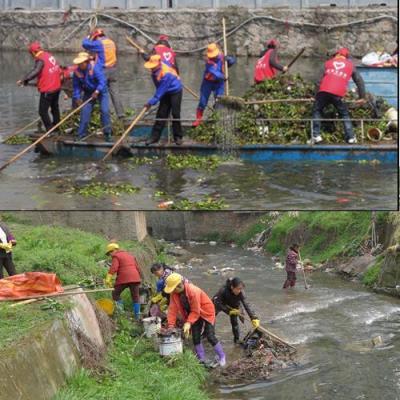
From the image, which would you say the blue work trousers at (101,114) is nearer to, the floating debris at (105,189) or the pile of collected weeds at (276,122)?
the pile of collected weeds at (276,122)

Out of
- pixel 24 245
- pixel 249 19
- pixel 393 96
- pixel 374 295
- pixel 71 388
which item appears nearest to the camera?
pixel 71 388

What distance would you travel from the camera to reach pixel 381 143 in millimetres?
15039

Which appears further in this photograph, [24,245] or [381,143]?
[381,143]

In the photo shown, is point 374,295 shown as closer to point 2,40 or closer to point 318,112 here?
point 318,112

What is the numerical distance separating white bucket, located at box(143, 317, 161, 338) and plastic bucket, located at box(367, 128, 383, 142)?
5512 mm

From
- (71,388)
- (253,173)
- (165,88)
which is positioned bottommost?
(71,388)

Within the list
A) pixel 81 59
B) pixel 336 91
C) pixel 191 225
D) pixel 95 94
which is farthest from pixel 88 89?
pixel 191 225

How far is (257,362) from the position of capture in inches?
410

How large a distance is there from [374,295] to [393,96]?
11.9 feet

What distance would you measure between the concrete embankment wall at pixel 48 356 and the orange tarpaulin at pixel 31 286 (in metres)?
0.24

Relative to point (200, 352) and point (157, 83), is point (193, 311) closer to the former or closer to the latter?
point (200, 352)

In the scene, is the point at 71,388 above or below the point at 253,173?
below

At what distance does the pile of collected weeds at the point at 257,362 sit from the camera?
10.2m

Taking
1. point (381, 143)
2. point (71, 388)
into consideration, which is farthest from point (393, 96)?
point (71, 388)
